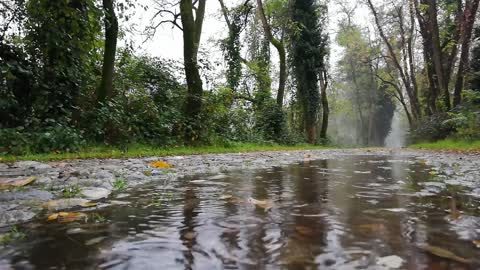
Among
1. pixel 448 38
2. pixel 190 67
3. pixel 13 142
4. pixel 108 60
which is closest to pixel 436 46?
pixel 448 38

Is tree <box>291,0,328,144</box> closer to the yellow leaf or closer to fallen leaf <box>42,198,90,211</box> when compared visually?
fallen leaf <box>42,198,90,211</box>

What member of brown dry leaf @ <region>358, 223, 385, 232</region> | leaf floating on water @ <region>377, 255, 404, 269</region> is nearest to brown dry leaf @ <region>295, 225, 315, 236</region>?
brown dry leaf @ <region>358, 223, 385, 232</region>

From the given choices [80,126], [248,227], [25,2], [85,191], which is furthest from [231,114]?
[248,227]

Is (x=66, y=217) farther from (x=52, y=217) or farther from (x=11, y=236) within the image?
(x=11, y=236)

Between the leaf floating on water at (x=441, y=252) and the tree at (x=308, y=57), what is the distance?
22.7 m

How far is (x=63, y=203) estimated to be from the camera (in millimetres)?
2754

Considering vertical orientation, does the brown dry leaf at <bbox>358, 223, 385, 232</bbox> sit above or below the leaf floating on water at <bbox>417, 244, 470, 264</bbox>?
above

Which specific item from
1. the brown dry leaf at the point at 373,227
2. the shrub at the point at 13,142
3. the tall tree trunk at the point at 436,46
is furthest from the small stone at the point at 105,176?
the tall tree trunk at the point at 436,46

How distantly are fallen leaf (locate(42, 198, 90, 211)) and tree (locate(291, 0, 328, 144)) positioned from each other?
2206 cm

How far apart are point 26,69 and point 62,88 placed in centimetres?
90

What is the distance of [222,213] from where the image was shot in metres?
2.51

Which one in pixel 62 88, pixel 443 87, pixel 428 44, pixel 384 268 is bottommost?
pixel 384 268

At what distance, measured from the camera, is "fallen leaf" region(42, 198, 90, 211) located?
2643mm

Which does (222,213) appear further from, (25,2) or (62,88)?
(25,2)
